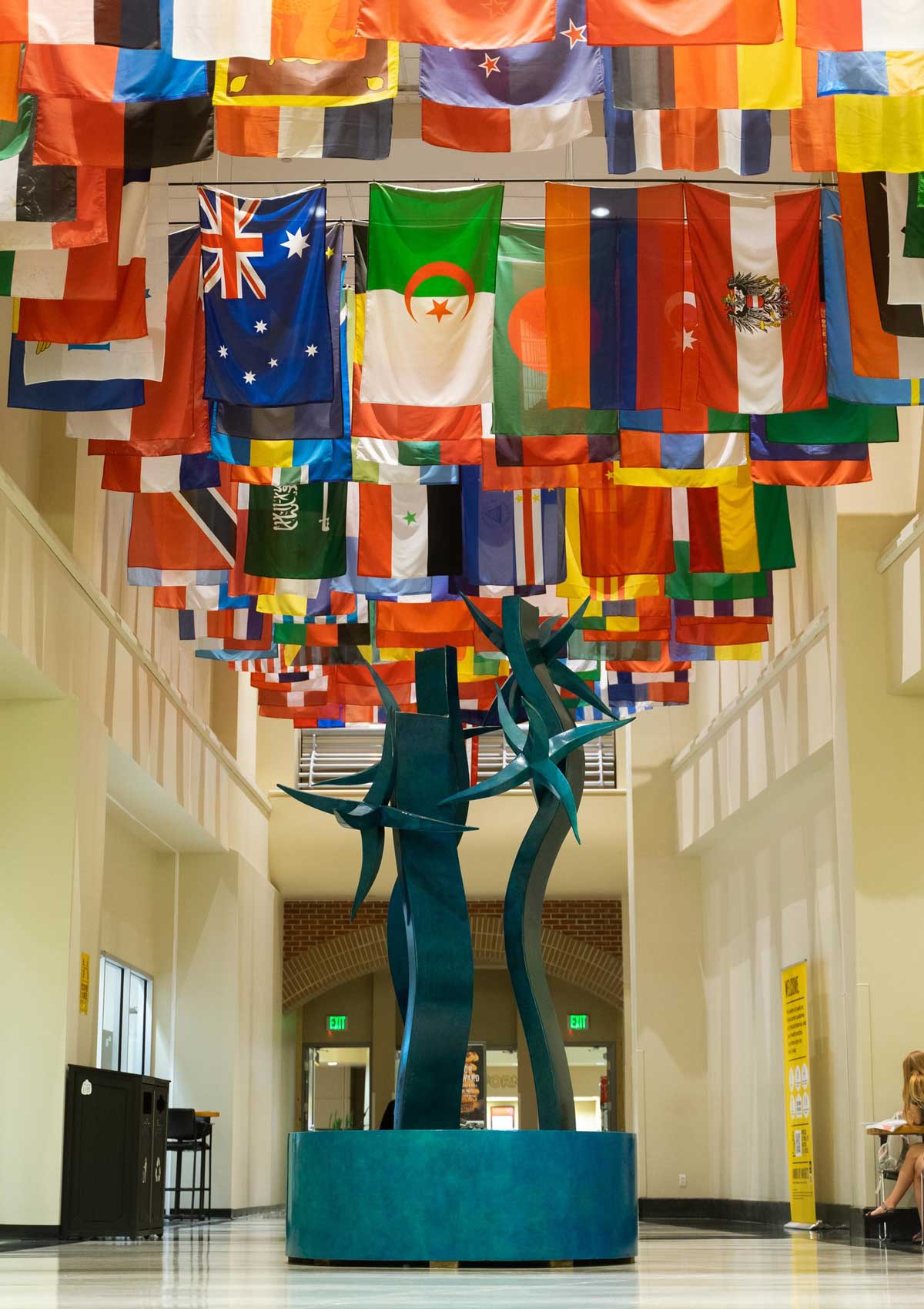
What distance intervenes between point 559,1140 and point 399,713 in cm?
221

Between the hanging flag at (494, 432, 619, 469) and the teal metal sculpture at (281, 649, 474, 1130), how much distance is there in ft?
4.38

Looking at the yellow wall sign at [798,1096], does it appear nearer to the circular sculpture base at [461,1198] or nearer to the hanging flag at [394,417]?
the circular sculpture base at [461,1198]

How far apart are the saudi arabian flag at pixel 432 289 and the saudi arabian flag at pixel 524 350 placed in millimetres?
93

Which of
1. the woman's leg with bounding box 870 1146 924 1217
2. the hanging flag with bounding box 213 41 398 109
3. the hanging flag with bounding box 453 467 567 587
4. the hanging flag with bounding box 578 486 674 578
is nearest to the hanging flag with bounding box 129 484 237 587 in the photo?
the hanging flag with bounding box 453 467 567 587

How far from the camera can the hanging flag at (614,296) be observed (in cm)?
812

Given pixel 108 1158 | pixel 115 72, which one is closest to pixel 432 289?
pixel 115 72

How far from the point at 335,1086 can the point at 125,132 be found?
16.9 meters

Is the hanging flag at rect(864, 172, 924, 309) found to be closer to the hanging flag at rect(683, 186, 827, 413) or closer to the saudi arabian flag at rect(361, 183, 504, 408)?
the hanging flag at rect(683, 186, 827, 413)

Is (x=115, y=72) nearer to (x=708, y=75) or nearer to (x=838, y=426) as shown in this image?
(x=708, y=75)

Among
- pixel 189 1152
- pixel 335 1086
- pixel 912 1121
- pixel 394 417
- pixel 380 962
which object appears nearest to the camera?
pixel 394 417

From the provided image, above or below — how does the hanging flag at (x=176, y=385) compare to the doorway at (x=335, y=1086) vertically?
above

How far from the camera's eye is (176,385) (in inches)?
334

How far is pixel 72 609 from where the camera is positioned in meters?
10.6

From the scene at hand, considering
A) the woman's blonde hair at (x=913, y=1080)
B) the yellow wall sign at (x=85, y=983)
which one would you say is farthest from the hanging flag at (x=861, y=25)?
the yellow wall sign at (x=85, y=983)
